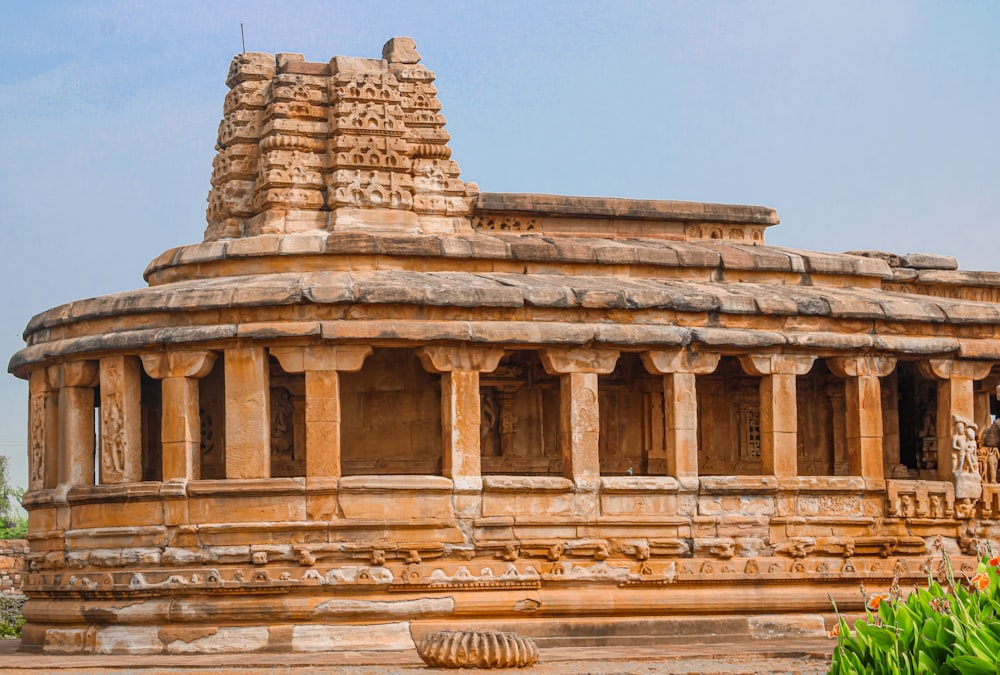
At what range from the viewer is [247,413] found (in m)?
18.8

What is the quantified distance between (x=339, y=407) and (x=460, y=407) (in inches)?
56.5

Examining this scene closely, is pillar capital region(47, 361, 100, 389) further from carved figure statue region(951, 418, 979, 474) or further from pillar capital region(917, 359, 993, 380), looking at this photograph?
carved figure statue region(951, 418, 979, 474)

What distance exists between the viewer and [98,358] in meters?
19.7

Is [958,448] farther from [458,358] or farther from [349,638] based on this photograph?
[349,638]

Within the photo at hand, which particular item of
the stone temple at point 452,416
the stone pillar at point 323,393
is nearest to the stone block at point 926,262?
the stone temple at point 452,416

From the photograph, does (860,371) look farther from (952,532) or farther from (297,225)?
(297,225)

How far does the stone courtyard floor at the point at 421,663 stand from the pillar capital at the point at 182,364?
332 cm

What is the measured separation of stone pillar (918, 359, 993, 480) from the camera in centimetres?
2119

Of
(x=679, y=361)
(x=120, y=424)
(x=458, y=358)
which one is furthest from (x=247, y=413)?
(x=679, y=361)

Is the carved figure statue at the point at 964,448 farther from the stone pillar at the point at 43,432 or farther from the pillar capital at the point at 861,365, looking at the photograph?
the stone pillar at the point at 43,432

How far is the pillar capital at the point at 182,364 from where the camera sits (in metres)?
19.0

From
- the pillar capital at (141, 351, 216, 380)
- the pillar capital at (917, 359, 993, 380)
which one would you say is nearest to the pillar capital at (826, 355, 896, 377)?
the pillar capital at (917, 359, 993, 380)

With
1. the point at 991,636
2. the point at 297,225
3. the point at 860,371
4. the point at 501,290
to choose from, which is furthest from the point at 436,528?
the point at 991,636

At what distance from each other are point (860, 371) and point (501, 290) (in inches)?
197
